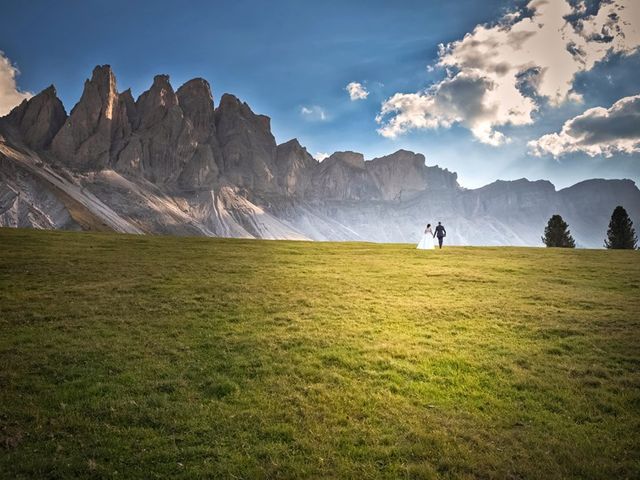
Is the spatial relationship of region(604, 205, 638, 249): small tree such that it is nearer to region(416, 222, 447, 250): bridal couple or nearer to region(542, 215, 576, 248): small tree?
region(542, 215, 576, 248): small tree

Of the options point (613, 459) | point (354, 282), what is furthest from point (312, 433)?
point (354, 282)

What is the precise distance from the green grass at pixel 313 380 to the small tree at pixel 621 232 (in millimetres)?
78465

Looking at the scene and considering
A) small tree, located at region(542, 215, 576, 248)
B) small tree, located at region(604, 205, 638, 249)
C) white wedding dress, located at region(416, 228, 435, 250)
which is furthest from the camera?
small tree, located at region(542, 215, 576, 248)

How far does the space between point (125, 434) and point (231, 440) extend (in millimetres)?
2637

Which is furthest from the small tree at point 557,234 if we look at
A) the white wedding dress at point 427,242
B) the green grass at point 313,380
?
the green grass at point 313,380

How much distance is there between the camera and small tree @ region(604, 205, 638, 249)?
8694 centimetres

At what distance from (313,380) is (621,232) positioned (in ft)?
339

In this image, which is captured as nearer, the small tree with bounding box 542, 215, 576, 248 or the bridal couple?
the bridal couple

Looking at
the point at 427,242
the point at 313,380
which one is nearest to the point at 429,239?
the point at 427,242

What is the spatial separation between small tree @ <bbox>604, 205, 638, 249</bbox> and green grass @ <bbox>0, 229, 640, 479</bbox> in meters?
78.5

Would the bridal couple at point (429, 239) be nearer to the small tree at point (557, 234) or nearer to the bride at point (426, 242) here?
the bride at point (426, 242)

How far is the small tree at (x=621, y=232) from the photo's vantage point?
285 feet

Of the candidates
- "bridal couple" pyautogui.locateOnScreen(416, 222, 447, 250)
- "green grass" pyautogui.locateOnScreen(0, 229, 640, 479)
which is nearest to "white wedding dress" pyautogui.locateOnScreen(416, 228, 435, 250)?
"bridal couple" pyautogui.locateOnScreen(416, 222, 447, 250)

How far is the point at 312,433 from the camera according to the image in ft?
31.0
